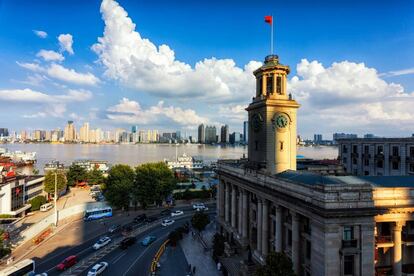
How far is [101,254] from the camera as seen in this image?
46.0 m

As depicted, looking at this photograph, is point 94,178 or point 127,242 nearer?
point 127,242

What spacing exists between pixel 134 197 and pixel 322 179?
2261 inches

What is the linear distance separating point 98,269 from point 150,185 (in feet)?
122

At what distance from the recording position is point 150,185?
75562 millimetres

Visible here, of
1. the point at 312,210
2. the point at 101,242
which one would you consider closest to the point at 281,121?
the point at 312,210

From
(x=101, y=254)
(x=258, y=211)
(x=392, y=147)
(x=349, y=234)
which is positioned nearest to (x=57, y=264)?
(x=101, y=254)

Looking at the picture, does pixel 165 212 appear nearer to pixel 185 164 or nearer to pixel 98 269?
pixel 98 269

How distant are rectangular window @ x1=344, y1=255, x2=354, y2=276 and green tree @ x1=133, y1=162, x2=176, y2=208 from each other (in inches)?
2262

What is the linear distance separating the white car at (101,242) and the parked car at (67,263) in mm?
5449

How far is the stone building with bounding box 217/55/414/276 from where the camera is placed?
23250 millimetres

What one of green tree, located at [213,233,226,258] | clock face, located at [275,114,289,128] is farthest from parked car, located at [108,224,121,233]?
clock face, located at [275,114,289,128]

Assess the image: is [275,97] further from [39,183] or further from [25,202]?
[39,183]

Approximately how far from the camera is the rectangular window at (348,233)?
77.5 feet

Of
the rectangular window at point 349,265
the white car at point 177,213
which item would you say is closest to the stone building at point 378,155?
the rectangular window at point 349,265
